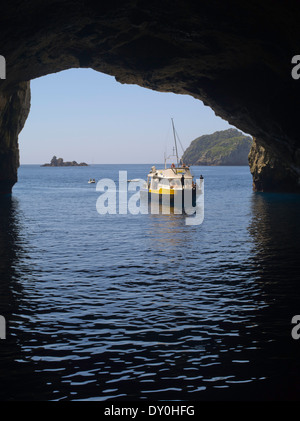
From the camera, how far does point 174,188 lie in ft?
174

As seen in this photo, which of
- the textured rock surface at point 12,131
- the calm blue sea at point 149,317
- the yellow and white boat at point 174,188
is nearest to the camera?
the calm blue sea at point 149,317

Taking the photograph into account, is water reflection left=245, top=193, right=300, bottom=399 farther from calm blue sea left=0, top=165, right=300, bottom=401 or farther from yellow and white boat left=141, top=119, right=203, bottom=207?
yellow and white boat left=141, top=119, right=203, bottom=207

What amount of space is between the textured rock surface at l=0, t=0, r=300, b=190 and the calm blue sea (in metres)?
9.74

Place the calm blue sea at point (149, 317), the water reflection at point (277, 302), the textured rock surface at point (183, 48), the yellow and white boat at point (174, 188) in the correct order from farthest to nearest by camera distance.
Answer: the yellow and white boat at point (174, 188) → the textured rock surface at point (183, 48) → the water reflection at point (277, 302) → the calm blue sea at point (149, 317)

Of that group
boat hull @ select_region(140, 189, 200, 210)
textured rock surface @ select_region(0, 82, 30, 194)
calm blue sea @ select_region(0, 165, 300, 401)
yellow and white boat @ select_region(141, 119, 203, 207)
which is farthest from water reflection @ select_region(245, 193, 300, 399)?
textured rock surface @ select_region(0, 82, 30, 194)

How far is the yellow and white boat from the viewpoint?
171 ft

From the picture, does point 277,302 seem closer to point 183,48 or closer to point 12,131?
point 183,48

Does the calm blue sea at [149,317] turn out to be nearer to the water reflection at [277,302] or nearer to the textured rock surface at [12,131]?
the water reflection at [277,302]

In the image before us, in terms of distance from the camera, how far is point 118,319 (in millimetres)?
13555

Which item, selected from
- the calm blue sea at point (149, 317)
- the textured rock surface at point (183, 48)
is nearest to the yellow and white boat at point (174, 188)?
the textured rock surface at point (183, 48)

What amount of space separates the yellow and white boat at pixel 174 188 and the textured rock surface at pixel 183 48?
49.5ft

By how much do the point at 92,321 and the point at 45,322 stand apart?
1.42m

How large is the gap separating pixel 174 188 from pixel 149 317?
3988 centimetres

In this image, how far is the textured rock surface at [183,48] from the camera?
21156mm
